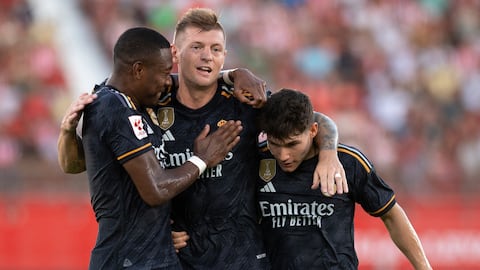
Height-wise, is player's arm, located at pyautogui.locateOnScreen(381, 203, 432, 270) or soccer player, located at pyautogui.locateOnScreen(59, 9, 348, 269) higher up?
soccer player, located at pyautogui.locateOnScreen(59, 9, 348, 269)

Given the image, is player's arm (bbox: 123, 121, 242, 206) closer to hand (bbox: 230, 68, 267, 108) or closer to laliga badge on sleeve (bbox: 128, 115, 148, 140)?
laliga badge on sleeve (bbox: 128, 115, 148, 140)

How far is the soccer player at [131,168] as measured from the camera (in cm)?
632

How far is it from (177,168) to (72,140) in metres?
0.74

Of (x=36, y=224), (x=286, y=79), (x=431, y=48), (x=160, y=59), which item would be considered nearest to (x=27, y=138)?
(x=36, y=224)

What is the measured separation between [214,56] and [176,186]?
1073 millimetres

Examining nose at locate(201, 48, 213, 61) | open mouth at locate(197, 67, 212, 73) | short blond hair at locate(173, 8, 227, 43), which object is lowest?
open mouth at locate(197, 67, 212, 73)

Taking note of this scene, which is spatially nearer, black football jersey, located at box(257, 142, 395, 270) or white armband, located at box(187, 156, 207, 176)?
white armband, located at box(187, 156, 207, 176)

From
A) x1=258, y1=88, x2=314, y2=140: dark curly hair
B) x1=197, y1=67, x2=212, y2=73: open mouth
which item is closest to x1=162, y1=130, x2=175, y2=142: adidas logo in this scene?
x1=197, y1=67, x2=212, y2=73: open mouth

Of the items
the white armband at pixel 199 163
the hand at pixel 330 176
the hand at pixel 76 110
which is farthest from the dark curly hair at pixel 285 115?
the hand at pixel 76 110

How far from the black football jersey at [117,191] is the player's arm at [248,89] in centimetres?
87

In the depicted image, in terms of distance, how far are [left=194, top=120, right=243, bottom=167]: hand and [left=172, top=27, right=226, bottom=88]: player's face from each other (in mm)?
335

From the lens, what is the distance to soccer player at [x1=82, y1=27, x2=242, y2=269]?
20.7 ft

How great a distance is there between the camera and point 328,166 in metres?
6.94

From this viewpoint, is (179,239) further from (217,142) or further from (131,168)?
(131,168)
